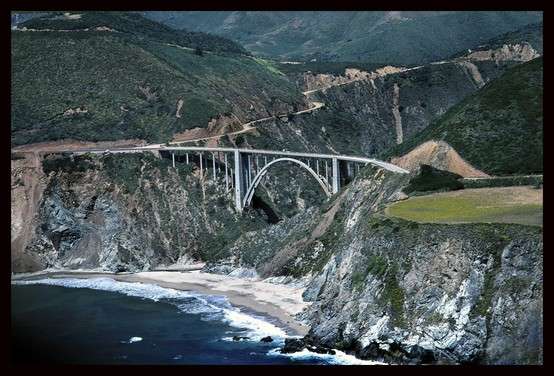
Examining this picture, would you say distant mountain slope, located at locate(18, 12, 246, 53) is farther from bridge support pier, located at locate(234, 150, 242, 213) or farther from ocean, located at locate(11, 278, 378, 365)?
ocean, located at locate(11, 278, 378, 365)

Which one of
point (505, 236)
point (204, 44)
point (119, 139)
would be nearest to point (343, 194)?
point (505, 236)

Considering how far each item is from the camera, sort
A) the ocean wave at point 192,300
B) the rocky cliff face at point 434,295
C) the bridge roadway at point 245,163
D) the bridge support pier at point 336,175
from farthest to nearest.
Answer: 1. the bridge roadway at point 245,163
2. the bridge support pier at point 336,175
3. the ocean wave at point 192,300
4. the rocky cliff face at point 434,295

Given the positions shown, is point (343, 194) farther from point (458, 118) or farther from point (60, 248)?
point (60, 248)

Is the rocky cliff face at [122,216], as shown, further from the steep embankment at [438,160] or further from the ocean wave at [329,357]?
the ocean wave at [329,357]

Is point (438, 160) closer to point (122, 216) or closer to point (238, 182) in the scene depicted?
point (238, 182)

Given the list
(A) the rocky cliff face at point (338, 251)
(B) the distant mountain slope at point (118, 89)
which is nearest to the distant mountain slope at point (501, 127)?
(A) the rocky cliff face at point (338, 251)

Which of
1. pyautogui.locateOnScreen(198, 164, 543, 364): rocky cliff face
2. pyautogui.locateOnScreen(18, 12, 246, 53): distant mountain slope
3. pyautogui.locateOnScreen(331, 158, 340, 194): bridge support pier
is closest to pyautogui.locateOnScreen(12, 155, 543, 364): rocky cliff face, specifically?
pyautogui.locateOnScreen(198, 164, 543, 364): rocky cliff face

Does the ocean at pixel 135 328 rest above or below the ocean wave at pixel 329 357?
below
